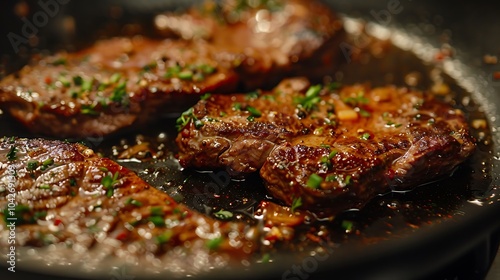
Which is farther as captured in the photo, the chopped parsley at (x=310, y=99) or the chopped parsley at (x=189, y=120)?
the chopped parsley at (x=310, y=99)

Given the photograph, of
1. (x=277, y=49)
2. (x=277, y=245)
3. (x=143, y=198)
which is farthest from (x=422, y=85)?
(x=143, y=198)

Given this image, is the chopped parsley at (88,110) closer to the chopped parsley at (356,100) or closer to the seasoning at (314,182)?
the seasoning at (314,182)

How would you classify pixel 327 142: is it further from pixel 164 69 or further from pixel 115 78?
pixel 115 78

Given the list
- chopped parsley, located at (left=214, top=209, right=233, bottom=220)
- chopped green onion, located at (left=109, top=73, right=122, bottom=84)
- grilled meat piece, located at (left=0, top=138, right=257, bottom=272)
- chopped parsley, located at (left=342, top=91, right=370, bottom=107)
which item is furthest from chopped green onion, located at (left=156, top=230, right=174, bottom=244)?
chopped parsley, located at (left=342, top=91, right=370, bottom=107)

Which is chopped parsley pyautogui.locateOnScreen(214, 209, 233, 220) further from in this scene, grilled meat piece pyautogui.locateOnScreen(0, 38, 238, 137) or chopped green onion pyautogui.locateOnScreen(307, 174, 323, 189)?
grilled meat piece pyautogui.locateOnScreen(0, 38, 238, 137)

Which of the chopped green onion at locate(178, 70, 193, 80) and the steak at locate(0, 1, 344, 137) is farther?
the chopped green onion at locate(178, 70, 193, 80)

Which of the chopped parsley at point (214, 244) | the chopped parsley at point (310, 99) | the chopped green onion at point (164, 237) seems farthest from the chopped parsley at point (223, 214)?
the chopped parsley at point (310, 99)

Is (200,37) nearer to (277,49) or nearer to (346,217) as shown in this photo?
(277,49)

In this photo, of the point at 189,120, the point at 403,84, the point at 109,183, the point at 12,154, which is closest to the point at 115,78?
the point at 189,120
